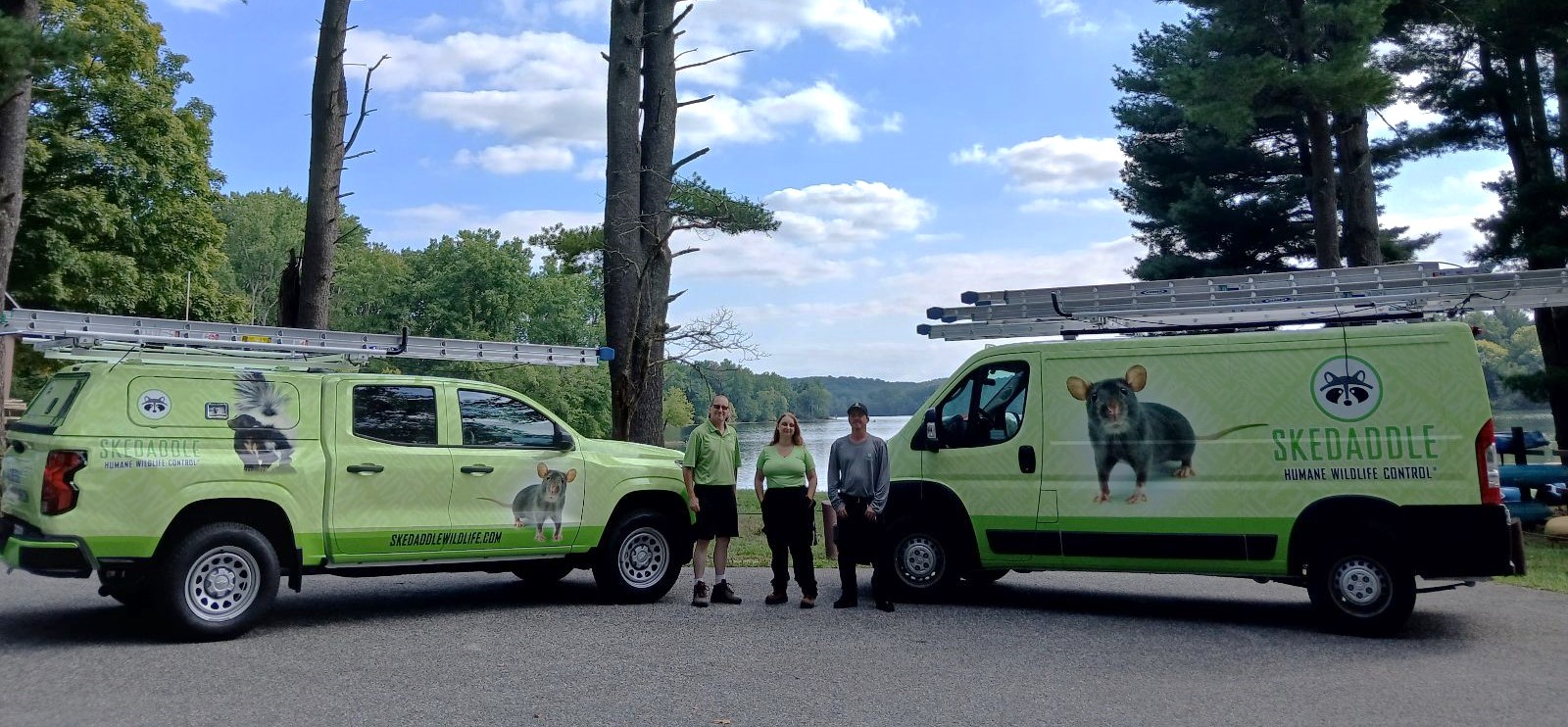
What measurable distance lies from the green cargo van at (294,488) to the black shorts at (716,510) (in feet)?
1.52

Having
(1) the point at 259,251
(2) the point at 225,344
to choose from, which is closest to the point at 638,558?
(2) the point at 225,344

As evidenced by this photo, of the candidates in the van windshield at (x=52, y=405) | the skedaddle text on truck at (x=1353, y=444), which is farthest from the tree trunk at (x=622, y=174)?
the skedaddle text on truck at (x=1353, y=444)

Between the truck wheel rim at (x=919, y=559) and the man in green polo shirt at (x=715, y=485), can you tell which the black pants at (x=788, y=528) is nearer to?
the man in green polo shirt at (x=715, y=485)

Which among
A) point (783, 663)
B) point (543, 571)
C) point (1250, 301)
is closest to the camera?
point (783, 663)

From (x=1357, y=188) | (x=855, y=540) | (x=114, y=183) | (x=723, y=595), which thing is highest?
(x=114, y=183)

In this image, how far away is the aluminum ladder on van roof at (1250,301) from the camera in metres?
8.39

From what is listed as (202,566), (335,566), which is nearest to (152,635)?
(202,566)

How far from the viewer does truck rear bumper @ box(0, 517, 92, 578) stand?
7.23 metres

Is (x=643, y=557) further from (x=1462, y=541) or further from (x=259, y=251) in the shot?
(x=259, y=251)

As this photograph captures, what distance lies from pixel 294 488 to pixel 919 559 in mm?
4875

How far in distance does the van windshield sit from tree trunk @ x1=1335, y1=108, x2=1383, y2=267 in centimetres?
1644

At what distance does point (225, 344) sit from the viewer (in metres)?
8.32

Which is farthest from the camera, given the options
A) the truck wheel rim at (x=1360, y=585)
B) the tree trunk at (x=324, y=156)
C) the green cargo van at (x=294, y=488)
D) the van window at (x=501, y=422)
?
the tree trunk at (x=324, y=156)

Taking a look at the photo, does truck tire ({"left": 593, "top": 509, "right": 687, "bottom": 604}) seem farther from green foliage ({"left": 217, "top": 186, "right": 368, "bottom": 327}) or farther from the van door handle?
green foliage ({"left": 217, "top": 186, "right": 368, "bottom": 327})
